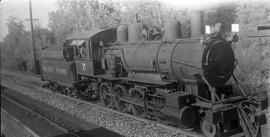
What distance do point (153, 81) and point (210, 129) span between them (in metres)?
2.70

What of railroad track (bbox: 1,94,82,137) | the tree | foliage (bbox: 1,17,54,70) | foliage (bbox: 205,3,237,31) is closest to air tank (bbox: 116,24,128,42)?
railroad track (bbox: 1,94,82,137)

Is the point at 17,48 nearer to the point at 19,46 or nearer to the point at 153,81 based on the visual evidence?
the point at 19,46

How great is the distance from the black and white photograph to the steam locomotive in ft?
0.10

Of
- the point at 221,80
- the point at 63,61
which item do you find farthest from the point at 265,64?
the point at 63,61

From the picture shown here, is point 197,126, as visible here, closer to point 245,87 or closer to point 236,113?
point 236,113

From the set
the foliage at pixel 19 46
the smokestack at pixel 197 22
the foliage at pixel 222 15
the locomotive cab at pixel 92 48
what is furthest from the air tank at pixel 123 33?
the foliage at pixel 19 46

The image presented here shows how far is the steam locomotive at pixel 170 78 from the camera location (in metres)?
8.73

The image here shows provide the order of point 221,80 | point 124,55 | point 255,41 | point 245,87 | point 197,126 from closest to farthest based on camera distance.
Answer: point 221,80, point 197,126, point 124,55, point 245,87, point 255,41

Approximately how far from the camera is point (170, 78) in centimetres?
1048

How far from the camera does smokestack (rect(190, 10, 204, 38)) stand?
9924 millimetres

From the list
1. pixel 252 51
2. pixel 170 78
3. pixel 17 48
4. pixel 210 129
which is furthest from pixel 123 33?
pixel 17 48

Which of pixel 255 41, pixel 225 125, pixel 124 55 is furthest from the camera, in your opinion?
pixel 255 41

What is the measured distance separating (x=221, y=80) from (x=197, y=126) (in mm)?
1797

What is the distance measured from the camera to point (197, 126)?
10383mm
